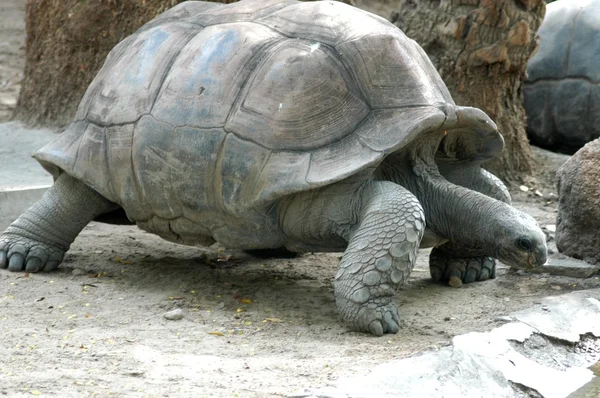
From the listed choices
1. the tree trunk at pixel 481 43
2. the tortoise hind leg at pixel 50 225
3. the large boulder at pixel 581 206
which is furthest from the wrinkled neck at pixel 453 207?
the tree trunk at pixel 481 43

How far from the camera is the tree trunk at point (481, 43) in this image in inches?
273

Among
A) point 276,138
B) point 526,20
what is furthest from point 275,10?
point 526,20

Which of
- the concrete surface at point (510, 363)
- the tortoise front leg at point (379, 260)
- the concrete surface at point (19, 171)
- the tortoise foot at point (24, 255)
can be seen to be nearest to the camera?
the concrete surface at point (510, 363)

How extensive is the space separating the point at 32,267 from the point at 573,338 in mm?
2785

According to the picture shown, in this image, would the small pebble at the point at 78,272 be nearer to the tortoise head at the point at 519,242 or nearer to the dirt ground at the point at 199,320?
the dirt ground at the point at 199,320

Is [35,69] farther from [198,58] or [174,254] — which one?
[198,58]

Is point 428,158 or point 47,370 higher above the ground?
point 428,158

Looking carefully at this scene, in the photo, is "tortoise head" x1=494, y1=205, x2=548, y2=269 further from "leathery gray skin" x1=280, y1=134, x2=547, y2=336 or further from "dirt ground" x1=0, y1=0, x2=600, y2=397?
"dirt ground" x1=0, y1=0, x2=600, y2=397

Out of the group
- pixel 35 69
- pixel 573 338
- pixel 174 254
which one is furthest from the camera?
pixel 35 69

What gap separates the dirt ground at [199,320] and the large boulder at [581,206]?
28cm

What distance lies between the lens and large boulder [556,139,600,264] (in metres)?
5.20

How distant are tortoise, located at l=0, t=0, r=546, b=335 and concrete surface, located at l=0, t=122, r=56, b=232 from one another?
3.08 feet

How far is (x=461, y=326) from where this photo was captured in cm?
422

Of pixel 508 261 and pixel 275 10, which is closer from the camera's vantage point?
pixel 508 261
